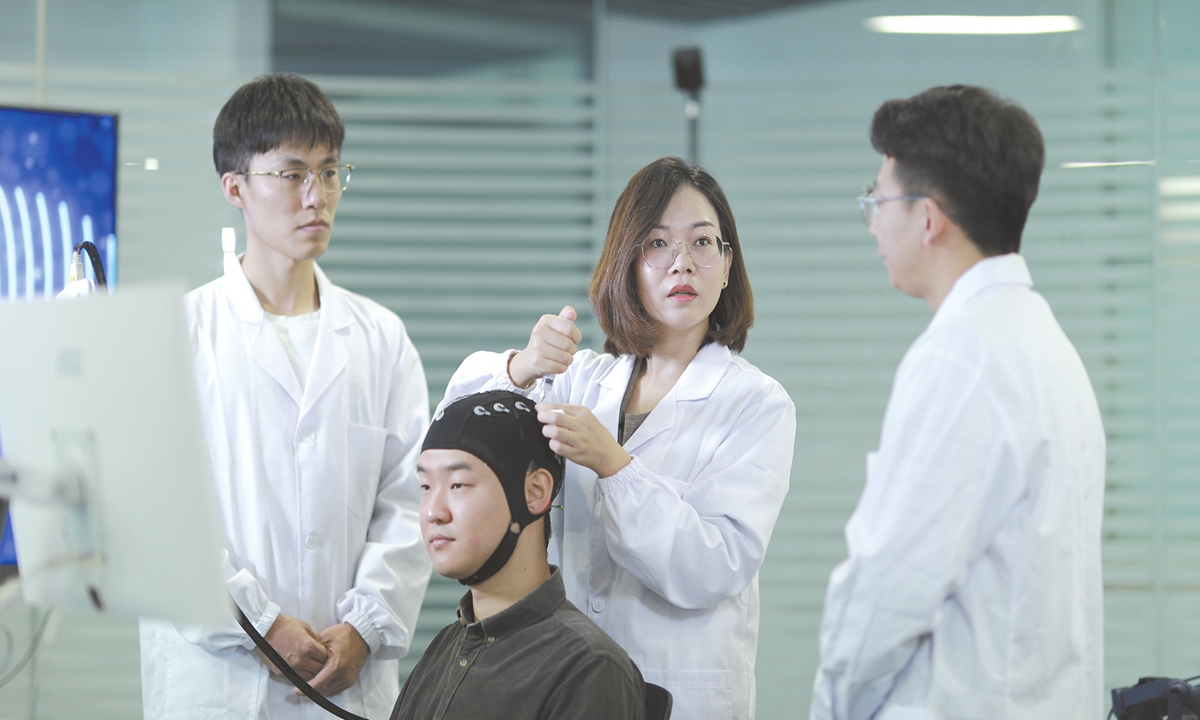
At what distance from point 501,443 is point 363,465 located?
2.28 feet

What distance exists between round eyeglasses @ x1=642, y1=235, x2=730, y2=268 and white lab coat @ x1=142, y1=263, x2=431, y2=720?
84cm

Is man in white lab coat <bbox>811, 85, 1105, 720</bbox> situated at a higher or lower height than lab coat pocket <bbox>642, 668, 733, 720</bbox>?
higher

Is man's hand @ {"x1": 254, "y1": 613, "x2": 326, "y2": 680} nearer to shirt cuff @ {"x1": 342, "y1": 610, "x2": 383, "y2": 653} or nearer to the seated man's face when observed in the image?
shirt cuff @ {"x1": 342, "y1": 610, "x2": 383, "y2": 653}

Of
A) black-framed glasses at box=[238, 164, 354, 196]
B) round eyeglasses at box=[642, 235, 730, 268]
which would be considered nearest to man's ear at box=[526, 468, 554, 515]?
round eyeglasses at box=[642, 235, 730, 268]

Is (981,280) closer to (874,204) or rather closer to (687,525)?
(874,204)

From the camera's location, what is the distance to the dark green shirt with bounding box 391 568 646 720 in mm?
1672

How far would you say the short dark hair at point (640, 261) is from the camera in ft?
6.65

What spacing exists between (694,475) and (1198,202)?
270 cm

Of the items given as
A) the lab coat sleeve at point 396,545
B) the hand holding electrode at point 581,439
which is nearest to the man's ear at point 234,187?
the lab coat sleeve at point 396,545

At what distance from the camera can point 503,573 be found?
1.83 m

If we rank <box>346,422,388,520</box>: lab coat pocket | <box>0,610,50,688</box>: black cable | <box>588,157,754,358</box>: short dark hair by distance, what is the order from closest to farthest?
<box>588,157,754,358</box>: short dark hair < <box>346,422,388,520</box>: lab coat pocket < <box>0,610,50,688</box>: black cable

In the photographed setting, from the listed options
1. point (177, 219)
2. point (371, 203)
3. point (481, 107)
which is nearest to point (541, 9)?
point (481, 107)

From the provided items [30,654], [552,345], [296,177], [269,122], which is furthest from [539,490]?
[30,654]

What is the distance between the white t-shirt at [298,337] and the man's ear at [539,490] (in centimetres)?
82
